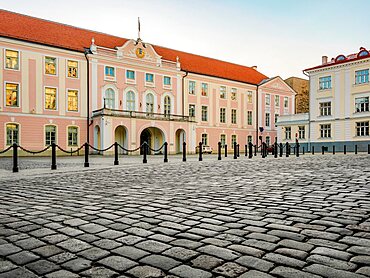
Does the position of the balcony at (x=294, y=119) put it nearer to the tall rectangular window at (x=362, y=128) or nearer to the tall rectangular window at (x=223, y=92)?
the tall rectangular window at (x=362, y=128)

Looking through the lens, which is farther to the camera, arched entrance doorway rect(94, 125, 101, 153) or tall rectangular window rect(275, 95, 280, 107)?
tall rectangular window rect(275, 95, 280, 107)

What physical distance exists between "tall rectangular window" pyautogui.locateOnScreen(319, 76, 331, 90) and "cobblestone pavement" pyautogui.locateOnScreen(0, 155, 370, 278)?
37.4 m

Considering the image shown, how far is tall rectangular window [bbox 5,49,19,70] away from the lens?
29.2 metres

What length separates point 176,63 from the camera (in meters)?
40.3

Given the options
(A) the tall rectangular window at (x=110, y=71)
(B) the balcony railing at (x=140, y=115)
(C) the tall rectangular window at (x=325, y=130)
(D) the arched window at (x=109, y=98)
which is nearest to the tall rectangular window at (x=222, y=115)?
(B) the balcony railing at (x=140, y=115)

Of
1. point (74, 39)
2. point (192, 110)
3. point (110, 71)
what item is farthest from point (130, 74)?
point (192, 110)

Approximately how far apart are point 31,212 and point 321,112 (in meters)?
40.3

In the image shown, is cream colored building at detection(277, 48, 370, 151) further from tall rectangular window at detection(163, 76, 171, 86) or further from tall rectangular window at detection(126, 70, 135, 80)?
tall rectangular window at detection(126, 70, 135, 80)

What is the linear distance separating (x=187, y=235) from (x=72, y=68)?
33.1m

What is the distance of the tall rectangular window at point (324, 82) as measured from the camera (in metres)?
39.0

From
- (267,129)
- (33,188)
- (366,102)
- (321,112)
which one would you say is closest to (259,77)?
(267,129)

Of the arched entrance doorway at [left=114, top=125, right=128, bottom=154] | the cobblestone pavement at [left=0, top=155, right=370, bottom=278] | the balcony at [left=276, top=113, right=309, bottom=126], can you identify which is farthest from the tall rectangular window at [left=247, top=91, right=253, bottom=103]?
the cobblestone pavement at [left=0, top=155, right=370, bottom=278]

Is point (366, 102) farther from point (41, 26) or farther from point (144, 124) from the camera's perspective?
point (41, 26)

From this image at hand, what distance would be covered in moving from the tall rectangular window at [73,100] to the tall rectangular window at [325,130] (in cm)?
2890
